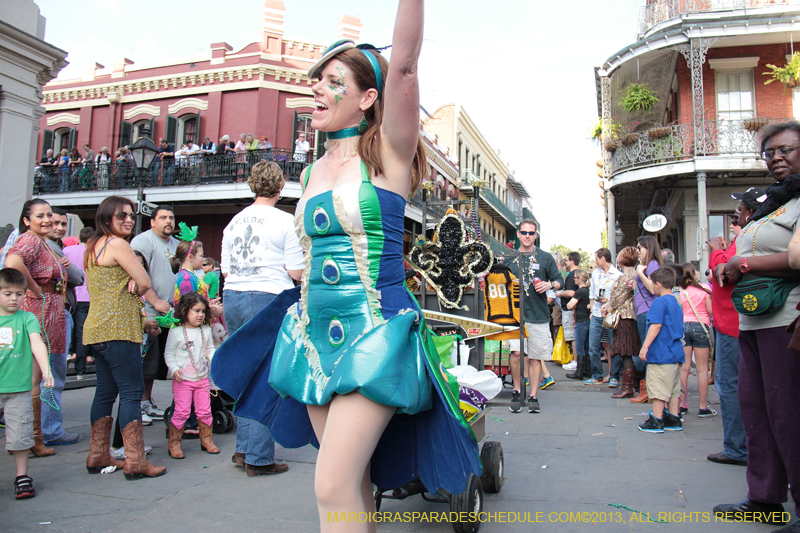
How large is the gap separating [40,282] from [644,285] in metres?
6.47

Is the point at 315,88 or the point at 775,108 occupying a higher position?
the point at 775,108

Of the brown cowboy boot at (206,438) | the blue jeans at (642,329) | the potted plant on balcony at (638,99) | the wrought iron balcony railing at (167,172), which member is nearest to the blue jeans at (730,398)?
the blue jeans at (642,329)

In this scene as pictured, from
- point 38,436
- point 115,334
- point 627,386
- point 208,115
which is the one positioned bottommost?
point 38,436

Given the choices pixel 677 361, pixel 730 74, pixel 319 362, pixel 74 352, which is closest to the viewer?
pixel 319 362

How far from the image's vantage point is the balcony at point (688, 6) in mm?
15000

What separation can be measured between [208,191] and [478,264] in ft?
49.9

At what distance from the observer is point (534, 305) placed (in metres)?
6.61

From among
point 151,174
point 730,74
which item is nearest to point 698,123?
point 730,74

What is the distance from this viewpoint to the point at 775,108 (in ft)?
51.0

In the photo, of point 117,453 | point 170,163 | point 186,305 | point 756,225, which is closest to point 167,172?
point 170,163

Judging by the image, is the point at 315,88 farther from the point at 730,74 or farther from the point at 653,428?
the point at 730,74

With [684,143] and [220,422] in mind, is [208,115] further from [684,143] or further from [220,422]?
[220,422]

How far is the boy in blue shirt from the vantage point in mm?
5219

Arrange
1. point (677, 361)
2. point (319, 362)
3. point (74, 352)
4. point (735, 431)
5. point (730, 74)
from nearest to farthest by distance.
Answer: point (319, 362) → point (735, 431) → point (677, 361) → point (74, 352) → point (730, 74)
